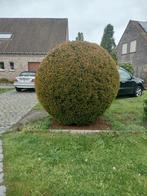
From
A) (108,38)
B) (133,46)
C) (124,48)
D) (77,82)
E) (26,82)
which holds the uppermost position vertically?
(108,38)

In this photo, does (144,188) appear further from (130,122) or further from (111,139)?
(130,122)

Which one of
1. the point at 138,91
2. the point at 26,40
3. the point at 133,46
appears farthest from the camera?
the point at 133,46

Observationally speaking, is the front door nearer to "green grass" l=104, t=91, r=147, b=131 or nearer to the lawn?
"green grass" l=104, t=91, r=147, b=131

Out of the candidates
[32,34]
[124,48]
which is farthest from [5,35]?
[124,48]

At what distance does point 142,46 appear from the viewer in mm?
32750

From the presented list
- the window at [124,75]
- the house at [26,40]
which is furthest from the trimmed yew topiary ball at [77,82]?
the house at [26,40]

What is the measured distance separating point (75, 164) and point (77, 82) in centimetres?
214

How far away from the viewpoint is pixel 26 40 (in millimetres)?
27656

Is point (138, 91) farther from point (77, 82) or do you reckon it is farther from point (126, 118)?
point (77, 82)

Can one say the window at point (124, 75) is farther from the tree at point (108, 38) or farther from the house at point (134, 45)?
the tree at point (108, 38)

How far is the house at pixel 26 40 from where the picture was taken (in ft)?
86.1

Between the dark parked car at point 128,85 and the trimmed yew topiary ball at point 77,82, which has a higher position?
the trimmed yew topiary ball at point 77,82

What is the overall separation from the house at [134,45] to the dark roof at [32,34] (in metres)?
9.73

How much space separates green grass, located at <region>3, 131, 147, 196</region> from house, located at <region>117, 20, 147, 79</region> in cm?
2621
